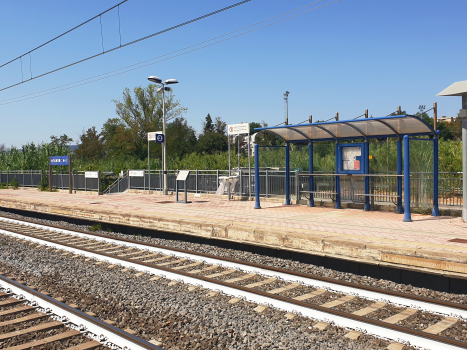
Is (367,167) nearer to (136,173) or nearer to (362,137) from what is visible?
(362,137)

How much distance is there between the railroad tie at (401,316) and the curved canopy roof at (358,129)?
5853 mm

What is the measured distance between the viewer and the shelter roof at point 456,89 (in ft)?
31.8

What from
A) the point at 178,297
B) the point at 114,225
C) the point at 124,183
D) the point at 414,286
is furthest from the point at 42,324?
the point at 124,183

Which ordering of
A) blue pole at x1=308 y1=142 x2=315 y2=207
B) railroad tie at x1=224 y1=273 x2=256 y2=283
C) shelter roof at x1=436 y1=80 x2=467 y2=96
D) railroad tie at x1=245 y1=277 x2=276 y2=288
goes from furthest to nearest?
1. blue pole at x1=308 y1=142 x2=315 y2=207
2. shelter roof at x1=436 y1=80 x2=467 y2=96
3. railroad tie at x1=224 y1=273 x2=256 y2=283
4. railroad tie at x1=245 y1=277 x2=276 y2=288

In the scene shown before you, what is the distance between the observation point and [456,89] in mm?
9789

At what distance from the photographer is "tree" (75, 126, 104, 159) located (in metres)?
72.4

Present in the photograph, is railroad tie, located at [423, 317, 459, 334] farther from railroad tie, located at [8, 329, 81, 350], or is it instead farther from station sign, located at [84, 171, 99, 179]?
station sign, located at [84, 171, 99, 179]

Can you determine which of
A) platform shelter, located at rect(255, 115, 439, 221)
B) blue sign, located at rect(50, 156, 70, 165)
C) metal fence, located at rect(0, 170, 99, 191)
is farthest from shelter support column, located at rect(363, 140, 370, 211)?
blue sign, located at rect(50, 156, 70, 165)

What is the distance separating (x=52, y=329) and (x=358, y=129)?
9.93 m

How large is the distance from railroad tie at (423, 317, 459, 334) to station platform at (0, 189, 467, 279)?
108cm

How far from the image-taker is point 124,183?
85.6 feet

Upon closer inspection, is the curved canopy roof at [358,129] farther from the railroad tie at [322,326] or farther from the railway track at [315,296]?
the railroad tie at [322,326]

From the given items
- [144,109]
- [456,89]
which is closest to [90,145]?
[144,109]

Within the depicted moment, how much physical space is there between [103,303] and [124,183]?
2016 cm
